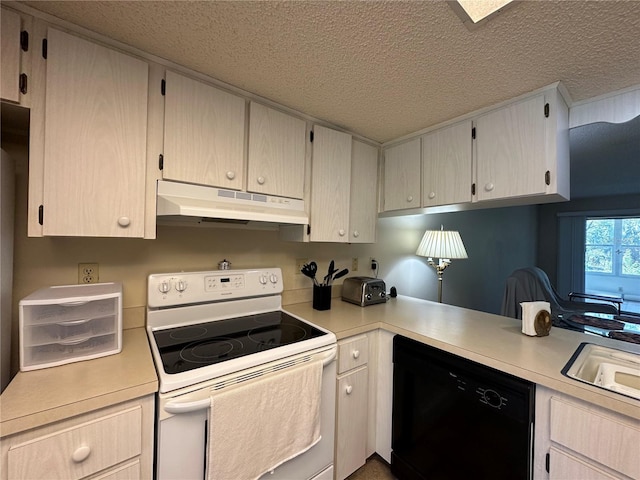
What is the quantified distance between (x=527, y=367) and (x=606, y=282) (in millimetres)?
4892

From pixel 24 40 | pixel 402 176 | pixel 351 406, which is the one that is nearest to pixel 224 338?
pixel 351 406

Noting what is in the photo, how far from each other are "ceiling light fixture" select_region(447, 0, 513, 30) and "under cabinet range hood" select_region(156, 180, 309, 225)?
1057 mm

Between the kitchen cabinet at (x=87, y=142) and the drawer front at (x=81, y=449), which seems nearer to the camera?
the drawer front at (x=81, y=449)

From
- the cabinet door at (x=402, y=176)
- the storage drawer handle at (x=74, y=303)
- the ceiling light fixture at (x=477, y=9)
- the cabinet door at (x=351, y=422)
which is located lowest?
the cabinet door at (x=351, y=422)

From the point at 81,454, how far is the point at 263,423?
545 millimetres

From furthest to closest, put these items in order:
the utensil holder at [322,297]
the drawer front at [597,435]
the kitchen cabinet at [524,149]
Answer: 1. the utensil holder at [322,297]
2. the kitchen cabinet at [524,149]
3. the drawer front at [597,435]

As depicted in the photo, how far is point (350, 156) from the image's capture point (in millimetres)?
1836

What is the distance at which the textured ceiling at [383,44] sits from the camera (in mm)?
885

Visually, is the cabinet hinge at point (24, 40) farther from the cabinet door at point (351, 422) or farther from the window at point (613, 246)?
the window at point (613, 246)

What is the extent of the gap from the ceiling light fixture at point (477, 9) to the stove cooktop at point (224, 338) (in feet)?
4.61

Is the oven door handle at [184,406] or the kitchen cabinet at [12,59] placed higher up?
the kitchen cabinet at [12,59]

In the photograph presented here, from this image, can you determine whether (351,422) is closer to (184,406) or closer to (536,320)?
(184,406)

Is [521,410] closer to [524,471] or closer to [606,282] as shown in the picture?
[524,471]

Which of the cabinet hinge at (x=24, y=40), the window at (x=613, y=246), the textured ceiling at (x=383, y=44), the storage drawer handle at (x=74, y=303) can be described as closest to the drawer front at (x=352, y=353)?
the storage drawer handle at (x=74, y=303)
